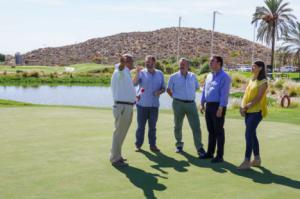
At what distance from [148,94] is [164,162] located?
1.52 metres

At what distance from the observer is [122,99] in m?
8.39

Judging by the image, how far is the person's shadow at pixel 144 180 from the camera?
6895mm

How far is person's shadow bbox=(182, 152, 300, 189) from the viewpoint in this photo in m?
7.45

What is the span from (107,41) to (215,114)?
518 ft

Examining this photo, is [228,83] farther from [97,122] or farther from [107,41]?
[107,41]

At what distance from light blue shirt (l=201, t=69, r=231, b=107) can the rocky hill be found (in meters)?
131

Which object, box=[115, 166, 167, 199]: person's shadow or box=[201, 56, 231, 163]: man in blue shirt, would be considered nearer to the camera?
box=[115, 166, 167, 199]: person's shadow

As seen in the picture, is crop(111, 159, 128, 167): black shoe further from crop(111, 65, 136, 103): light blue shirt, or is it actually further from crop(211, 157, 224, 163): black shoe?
crop(211, 157, 224, 163): black shoe

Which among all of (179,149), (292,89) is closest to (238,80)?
(292,89)

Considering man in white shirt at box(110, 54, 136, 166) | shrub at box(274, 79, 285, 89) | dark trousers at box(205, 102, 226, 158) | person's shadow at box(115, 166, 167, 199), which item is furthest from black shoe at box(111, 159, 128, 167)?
shrub at box(274, 79, 285, 89)

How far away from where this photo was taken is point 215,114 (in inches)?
348

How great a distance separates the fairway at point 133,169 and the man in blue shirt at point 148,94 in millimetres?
350

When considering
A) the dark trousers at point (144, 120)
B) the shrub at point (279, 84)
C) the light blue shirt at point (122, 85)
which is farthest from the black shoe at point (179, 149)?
the shrub at point (279, 84)

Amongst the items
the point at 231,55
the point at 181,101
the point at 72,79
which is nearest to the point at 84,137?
the point at 181,101
